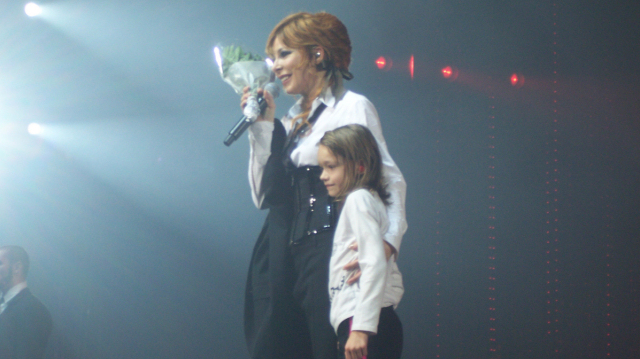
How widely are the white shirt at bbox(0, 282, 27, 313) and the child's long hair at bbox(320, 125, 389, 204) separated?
1808 millimetres

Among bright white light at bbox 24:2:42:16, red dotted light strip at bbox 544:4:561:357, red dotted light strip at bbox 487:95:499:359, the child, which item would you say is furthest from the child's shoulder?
bright white light at bbox 24:2:42:16

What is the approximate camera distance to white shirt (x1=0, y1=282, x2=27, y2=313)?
2.44 metres

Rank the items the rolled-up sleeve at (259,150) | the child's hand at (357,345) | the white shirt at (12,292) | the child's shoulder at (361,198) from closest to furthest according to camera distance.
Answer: the child's hand at (357,345) → the child's shoulder at (361,198) → the rolled-up sleeve at (259,150) → the white shirt at (12,292)

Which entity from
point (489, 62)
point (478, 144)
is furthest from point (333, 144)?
point (489, 62)

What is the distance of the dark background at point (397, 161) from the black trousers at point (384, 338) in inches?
41.0

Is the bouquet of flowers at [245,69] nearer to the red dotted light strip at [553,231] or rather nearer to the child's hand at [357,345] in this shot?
the child's hand at [357,345]

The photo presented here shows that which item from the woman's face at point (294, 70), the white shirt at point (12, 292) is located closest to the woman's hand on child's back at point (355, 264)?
the woman's face at point (294, 70)

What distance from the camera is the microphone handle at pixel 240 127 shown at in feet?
4.42

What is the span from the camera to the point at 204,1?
2.50 metres

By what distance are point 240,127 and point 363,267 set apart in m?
0.47

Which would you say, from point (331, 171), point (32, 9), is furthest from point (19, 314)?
point (331, 171)

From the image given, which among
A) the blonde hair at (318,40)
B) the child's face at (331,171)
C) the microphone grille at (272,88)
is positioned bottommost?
the child's face at (331,171)

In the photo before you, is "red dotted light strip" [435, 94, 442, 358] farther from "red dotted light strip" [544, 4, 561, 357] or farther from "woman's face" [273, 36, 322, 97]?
"woman's face" [273, 36, 322, 97]

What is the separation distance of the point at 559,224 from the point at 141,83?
192 cm
